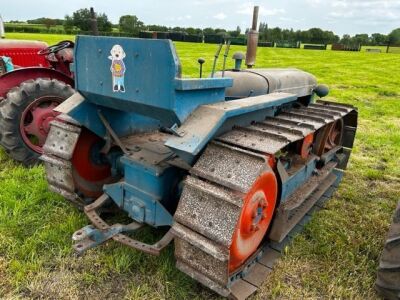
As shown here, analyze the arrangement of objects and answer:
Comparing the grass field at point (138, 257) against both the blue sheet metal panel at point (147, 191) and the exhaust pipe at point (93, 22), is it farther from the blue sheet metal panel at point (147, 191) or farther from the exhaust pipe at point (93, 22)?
the exhaust pipe at point (93, 22)

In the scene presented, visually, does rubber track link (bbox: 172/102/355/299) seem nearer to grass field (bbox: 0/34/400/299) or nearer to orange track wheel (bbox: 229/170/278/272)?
orange track wheel (bbox: 229/170/278/272)

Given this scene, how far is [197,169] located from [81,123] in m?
1.25

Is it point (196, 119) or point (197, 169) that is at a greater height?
point (196, 119)

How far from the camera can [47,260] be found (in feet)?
8.94

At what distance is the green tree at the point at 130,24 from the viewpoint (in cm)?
274

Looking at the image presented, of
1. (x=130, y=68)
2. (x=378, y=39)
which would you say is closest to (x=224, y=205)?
(x=130, y=68)

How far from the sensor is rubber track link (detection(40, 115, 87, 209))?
301 cm

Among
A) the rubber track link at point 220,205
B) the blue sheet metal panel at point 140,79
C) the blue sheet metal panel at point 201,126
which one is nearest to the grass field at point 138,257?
the rubber track link at point 220,205

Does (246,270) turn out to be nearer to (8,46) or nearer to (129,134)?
(129,134)

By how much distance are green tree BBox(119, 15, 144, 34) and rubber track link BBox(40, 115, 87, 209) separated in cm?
89

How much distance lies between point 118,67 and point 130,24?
636mm

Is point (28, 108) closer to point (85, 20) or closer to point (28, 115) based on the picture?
point (28, 115)

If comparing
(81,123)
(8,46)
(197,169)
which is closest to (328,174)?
(197,169)

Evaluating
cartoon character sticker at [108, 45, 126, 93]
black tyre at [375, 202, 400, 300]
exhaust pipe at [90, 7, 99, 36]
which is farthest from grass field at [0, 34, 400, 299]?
exhaust pipe at [90, 7, 99, 36]
